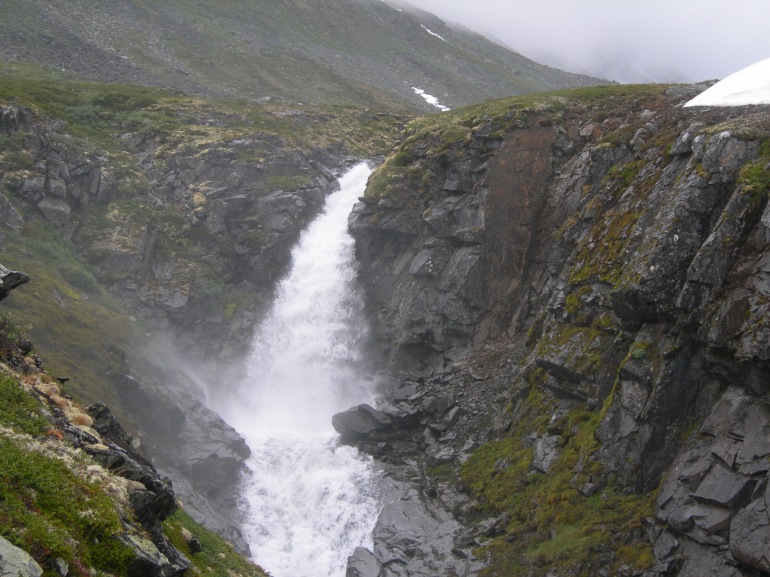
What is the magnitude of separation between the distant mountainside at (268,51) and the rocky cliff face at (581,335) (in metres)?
45.7

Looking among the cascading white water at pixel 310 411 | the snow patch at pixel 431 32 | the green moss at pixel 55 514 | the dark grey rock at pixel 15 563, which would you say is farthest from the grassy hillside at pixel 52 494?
the snow patch at pixel 431 32

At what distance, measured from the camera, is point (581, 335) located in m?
23.4

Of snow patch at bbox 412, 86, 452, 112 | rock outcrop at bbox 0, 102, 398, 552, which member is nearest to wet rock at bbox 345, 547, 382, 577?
rock outcrop at bbox 0, 102, 398, 552

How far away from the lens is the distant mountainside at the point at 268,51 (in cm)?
7012

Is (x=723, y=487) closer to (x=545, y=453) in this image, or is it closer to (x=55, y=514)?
(x=545, y=453)

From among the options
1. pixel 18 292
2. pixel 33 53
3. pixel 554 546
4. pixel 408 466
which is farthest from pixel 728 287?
pixel 33 53

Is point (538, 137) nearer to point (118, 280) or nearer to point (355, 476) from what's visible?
point (355, 476)

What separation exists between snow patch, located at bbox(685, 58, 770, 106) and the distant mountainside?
5420 centimetres

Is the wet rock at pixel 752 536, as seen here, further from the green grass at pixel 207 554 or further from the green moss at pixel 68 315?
the green moss at pixel 68 315

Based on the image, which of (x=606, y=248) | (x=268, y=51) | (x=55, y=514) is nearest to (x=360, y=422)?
(x=606, y=248)

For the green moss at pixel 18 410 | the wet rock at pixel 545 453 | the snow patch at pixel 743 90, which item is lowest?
the wet rock at pixel 545 453

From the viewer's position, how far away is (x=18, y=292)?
2781 centimetres

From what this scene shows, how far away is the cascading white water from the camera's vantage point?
990 inches

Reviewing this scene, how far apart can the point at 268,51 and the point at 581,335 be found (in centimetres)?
7954
